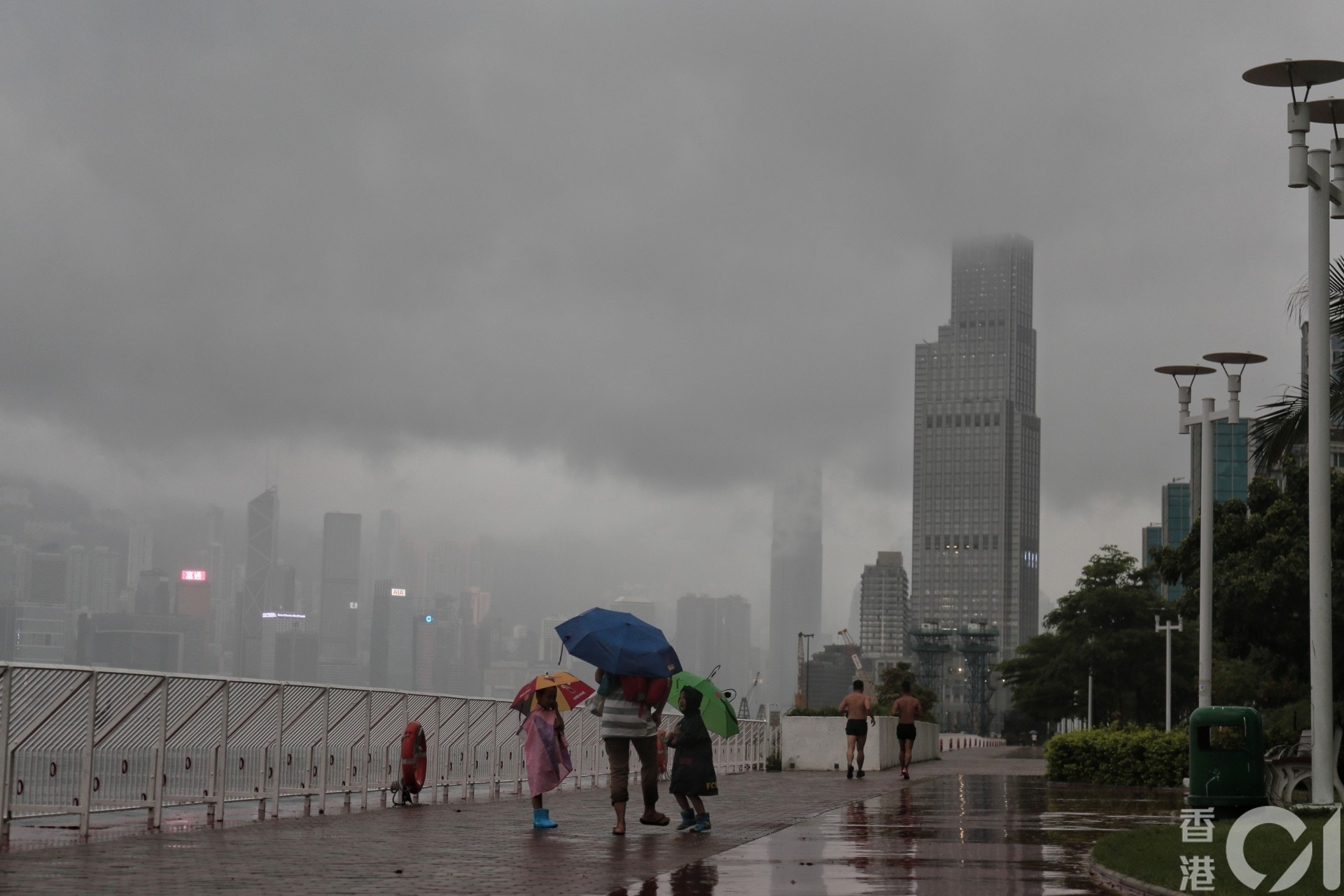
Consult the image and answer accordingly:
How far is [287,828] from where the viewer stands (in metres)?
15.4

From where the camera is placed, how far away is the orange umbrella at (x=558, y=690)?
53.6 ft

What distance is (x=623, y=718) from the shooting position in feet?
49.6

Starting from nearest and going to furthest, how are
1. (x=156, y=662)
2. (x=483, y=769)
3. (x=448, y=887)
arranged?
(x=448, y=887) → (x=483, y=769) → (x=156, y=662)

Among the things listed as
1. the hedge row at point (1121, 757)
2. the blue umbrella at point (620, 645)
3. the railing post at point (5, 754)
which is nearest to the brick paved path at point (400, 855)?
the railing post at point (5, 754)

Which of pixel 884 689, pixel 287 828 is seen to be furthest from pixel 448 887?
pixel 884 689

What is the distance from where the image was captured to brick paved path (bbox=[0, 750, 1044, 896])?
10.4 metres

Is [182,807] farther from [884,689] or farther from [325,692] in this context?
[884,689]

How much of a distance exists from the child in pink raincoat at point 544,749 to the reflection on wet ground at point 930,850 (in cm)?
239

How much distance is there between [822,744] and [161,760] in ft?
68.5

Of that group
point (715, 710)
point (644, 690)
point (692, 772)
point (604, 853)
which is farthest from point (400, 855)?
point (715, 710)

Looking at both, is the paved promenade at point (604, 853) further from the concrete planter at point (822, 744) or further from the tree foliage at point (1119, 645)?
the tree foliage at point (1119, 645)

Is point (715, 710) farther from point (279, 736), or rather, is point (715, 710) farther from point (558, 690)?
point (279, 736)

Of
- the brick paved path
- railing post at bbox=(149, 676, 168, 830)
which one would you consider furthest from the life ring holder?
railing post at bbox=(149, 676, 168, 830)

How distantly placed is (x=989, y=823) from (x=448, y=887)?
776cm
